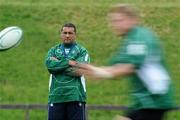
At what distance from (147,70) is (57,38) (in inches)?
531

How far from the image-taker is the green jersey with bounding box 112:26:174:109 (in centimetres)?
592

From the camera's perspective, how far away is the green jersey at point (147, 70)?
5922 mm

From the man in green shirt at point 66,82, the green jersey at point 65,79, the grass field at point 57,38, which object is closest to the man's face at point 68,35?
the man in green shirt at point 66,82

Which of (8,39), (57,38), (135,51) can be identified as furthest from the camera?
(57,38)

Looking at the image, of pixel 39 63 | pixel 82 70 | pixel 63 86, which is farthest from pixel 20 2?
pixel 82 70

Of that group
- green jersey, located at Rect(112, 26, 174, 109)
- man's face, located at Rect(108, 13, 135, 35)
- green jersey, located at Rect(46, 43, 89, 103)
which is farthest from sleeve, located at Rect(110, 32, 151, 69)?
green jersey, located at Rect(46, 43, 89, 103)

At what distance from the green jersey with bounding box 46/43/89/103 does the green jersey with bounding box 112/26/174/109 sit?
136 inches

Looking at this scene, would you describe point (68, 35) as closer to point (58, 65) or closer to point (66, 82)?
point (58, 65)

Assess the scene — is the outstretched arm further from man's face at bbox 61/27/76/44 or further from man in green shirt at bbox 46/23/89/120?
man's face at bbox 61/27/76/44

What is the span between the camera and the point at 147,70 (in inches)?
237

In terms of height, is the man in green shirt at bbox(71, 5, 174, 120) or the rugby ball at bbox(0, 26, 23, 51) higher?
the rugby ball at bbox(0, 26, 23, 51)

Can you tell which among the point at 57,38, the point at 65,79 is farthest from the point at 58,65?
the point at 57,38

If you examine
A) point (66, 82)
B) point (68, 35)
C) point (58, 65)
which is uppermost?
point (68, 35)

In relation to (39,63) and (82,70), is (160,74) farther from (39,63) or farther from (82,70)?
(39,63)
